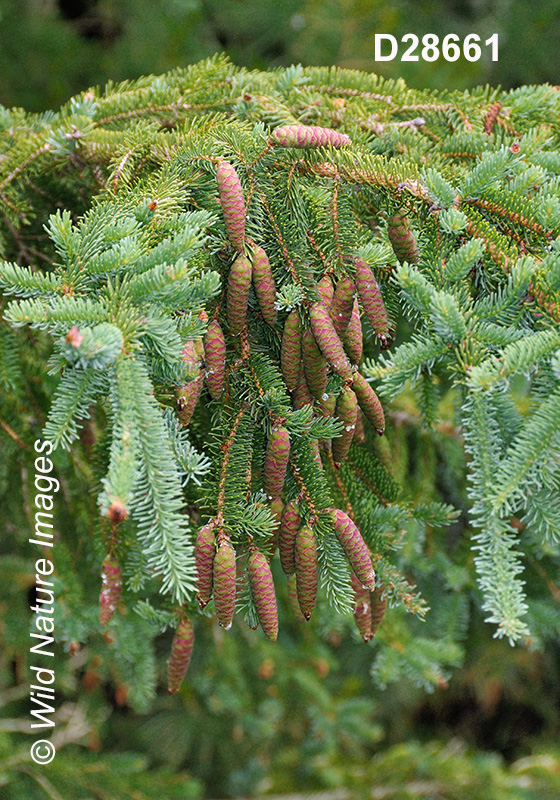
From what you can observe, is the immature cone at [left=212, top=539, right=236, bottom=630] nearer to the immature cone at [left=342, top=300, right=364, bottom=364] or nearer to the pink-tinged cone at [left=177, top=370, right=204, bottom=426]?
the pink-tinged cone at [left=177, top=370, right=204, bottom=426]

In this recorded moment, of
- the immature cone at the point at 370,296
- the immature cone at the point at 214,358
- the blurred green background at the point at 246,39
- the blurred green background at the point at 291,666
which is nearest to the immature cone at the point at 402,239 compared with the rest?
the immature cone at the point at 370,296

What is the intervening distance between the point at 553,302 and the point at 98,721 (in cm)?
276

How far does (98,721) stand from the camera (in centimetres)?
287

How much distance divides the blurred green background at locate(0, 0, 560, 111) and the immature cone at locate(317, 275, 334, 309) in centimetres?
247

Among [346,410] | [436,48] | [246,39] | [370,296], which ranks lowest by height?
[346,410]

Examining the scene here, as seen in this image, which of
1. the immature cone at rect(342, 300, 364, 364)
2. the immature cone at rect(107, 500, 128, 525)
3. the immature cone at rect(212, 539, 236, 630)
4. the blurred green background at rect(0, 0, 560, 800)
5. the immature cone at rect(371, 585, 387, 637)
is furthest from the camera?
the blurred green background at rect(0, 0, 560, 800)

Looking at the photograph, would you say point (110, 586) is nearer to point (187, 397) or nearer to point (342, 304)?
point (187, 397)

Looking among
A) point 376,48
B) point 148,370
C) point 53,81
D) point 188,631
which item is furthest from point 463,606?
point 53,81

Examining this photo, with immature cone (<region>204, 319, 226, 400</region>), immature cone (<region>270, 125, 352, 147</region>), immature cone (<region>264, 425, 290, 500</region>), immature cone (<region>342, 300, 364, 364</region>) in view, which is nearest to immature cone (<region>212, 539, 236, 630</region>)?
immature cone (<region>264, 425, 290, 500</region>)

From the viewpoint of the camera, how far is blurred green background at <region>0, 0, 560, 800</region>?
8.99ft

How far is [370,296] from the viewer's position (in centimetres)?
96

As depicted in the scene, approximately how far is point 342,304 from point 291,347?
0.33 feet

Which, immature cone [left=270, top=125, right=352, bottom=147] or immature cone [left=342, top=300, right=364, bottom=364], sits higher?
immature cone [left=270, top=125, right=352, bottom=147]

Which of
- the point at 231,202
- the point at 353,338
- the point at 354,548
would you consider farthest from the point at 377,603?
the point at 231,202
